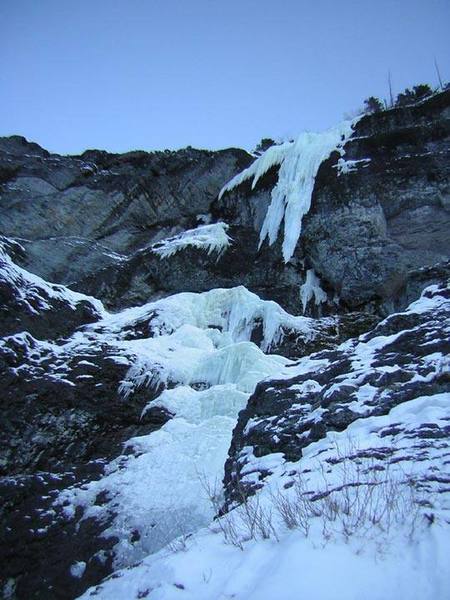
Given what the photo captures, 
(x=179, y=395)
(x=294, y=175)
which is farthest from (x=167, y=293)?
(x=179, y=395)

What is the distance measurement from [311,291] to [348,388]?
12132 mm

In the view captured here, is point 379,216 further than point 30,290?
Yes

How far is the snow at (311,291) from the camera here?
1736 cm

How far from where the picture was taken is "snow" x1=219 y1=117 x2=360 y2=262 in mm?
18203

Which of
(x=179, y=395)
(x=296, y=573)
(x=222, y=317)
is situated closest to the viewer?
(x=296, y=573)

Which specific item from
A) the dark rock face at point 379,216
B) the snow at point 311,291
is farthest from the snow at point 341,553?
the snow at point 311,291

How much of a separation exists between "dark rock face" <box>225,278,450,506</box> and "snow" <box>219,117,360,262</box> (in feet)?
36.7

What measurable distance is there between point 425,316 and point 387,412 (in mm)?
2389

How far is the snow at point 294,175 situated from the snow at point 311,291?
1.15 metres

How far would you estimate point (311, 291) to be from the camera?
1759cm

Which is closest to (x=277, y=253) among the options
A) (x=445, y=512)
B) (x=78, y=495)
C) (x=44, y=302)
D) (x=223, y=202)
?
(x=223, y=202)

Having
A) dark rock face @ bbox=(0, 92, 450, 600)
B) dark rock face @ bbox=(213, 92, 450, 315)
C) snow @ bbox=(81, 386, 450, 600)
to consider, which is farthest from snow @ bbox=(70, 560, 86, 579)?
dark rock face @ bbox=(213, 92, 450, 315)

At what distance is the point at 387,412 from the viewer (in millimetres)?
4891

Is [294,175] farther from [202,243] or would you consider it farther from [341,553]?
[341,553]
